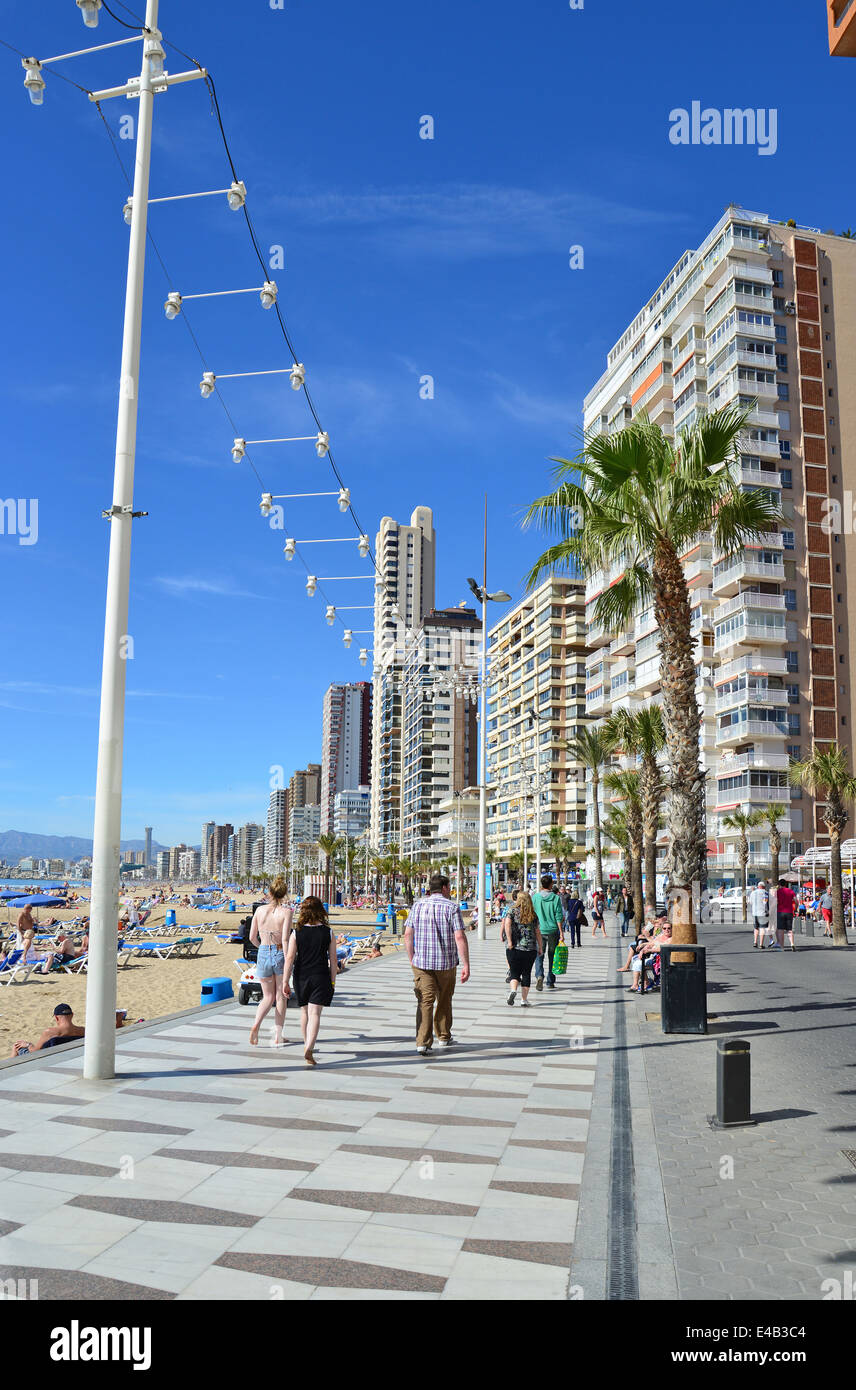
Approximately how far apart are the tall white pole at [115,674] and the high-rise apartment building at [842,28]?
6.15 meters

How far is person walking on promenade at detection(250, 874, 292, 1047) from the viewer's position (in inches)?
403

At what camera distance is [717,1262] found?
4625 millimetres

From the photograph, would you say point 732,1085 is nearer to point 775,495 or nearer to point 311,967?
point 311,967

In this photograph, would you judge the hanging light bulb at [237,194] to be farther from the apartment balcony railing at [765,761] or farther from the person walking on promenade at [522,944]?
the apartment balcony railing at [765,761]

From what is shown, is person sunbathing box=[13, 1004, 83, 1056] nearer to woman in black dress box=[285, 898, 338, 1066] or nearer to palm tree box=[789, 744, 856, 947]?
woman in black dress box=[285, 898, 338, 1066]

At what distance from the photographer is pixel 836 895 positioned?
103 feet

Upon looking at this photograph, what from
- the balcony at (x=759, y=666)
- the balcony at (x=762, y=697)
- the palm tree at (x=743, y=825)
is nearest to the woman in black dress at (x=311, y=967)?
the palm tree at (x=743, y=825)

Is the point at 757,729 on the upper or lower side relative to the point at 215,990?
upper

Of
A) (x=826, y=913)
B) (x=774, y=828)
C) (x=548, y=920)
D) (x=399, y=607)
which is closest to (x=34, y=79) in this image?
(x=548, y=920)

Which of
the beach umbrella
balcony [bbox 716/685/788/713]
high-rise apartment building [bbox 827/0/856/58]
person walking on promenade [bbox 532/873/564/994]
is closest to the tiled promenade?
person walking on promenade [bbox 532/873/564/994]

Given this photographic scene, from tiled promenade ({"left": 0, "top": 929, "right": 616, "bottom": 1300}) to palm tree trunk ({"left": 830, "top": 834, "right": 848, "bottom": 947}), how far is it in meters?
22.3

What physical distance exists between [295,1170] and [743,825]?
57.2 meters

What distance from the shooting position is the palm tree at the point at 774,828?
5372cm
